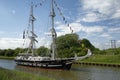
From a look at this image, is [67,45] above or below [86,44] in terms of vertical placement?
below

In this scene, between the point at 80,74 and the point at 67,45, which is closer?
the point at 80,74

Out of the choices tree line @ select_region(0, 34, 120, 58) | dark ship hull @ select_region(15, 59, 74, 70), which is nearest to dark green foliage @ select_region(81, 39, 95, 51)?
tree line @ select_region(0, 34, 120, 58)

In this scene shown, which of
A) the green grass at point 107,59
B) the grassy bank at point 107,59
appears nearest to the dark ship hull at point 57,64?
the grassy bank at point 107,59

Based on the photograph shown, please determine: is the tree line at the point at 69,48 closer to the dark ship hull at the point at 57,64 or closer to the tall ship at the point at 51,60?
the tall ship at the point at 51,60

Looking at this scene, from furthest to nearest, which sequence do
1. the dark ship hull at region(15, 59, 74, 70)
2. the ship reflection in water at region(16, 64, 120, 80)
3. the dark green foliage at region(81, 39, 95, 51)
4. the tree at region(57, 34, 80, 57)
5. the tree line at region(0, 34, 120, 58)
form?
the dark green foliage at region(81, 39, 95, 51) → the tree at region(57, 34, 80, 57) → the tree line at region(0, 34, 120, 58) → the dark ship hull at region(15, 59, 74, 70) → the ship reflection in water at region(16, 64, 120, 80)

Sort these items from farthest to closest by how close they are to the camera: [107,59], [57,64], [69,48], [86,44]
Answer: [86,44], [69,48], [107,59], [57,64]

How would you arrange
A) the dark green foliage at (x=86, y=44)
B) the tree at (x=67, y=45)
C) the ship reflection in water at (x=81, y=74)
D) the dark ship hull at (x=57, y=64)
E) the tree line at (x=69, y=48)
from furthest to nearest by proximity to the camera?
the dark green foliage at (x=86, y=44) < the tree at (x=67, y=45) < the tree line at (x=69, y=48) < the dark ship hull at (x=57, y=64) < the ship reflection in water at (x=81, y=74)

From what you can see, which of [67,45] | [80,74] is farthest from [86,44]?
[80,74]

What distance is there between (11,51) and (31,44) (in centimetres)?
9292

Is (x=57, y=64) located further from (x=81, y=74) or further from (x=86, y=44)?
(x=86, y=44)

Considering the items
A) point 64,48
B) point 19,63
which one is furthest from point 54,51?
point 64,48

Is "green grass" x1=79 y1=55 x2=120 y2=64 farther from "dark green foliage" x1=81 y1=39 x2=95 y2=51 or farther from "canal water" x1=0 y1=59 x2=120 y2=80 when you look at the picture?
"dark green foliage" x1=81 y1=39 x2=95 y2=51

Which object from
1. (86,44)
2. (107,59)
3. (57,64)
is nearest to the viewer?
(57,64)

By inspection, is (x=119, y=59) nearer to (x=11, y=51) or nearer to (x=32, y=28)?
(x=32, y=28)
